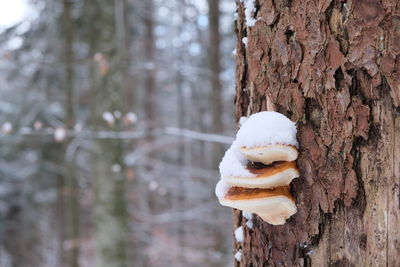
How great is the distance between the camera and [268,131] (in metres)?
0.98

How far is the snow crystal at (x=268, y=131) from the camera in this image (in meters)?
0.96

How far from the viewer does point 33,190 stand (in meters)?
10.5

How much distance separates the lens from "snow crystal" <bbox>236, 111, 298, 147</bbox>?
3.16ft

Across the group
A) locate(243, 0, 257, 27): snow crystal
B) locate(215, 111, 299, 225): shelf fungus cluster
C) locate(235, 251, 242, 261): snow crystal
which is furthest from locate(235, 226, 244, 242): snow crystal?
locate(243, 0, 257, 27): snow crystal

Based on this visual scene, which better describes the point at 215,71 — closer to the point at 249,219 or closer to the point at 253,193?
the point at 249,219

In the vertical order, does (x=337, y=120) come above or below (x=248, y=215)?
above

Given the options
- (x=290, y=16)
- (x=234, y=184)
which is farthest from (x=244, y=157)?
(x=290, y=16)

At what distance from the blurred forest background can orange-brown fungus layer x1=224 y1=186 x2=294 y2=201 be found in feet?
6.55

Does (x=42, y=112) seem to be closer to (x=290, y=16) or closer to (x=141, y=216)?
(x=141, y=216)

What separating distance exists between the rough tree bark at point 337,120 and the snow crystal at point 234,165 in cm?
16

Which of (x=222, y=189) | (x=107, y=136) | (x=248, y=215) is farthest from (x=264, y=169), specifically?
(x=107, y=136)

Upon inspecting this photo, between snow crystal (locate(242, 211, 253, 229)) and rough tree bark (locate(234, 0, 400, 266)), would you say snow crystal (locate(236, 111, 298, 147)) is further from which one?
snow crystal (locate(242, 211, 253, 229))

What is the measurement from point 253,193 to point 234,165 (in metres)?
0.09

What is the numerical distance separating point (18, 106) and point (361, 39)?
9.28 m
